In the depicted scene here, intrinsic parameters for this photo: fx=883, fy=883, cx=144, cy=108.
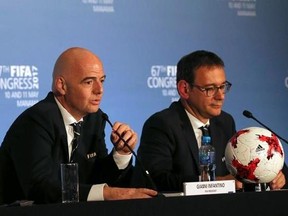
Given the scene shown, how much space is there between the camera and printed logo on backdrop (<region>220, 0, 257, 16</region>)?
5773 millimetres

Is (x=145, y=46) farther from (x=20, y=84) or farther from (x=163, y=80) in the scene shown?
(x=20, y=84)

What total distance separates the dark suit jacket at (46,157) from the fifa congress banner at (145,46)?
0.99 meters

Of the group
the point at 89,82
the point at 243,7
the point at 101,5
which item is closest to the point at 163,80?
the point at 101,5

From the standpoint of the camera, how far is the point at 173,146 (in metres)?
4.27

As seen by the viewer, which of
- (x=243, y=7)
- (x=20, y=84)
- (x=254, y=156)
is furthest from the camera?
(x=243, y=7)

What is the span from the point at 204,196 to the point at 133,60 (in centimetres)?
246

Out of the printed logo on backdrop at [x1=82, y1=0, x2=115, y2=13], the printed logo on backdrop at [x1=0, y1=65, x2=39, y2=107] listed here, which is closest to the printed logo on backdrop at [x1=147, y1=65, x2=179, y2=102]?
the printed logo on backdrop at [x1=82, y1=0, x2=115, y2=13]

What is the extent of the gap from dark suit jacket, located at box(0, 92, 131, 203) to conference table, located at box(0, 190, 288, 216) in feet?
1.72

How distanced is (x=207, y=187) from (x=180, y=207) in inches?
11.4

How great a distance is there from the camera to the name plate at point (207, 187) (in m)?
3.21

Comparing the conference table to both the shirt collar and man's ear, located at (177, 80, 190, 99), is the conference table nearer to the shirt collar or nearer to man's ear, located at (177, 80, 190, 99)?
the shirt collar

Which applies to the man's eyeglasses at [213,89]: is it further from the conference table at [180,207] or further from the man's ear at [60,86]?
the conference table at [180,207]

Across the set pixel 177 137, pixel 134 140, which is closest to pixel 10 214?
pixel 134 140

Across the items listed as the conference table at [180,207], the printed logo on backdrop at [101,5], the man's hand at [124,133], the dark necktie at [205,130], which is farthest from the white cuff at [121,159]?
the printed logo on backdrop at [101,5]
